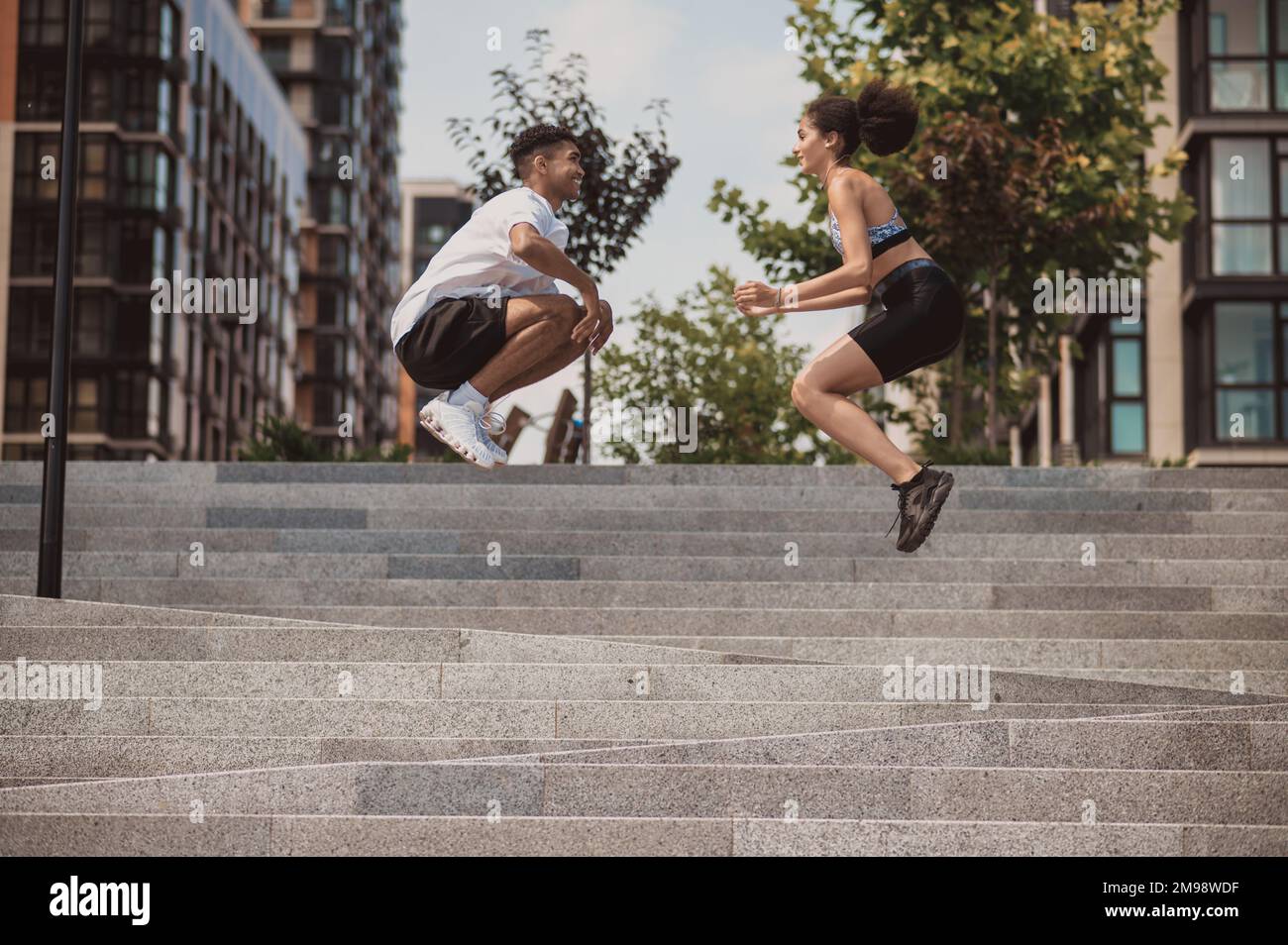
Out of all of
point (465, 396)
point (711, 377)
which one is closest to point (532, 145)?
point (465, 396)

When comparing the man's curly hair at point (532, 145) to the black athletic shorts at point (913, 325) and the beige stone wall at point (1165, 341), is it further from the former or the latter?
the beige stone wall at point (1165, 341)

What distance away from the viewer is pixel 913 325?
21.1ft

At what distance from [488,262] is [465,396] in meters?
0.44

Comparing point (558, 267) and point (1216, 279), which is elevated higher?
point (1216, 279)

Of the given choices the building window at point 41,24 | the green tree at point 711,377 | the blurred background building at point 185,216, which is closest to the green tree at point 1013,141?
the green tree at point 711,377

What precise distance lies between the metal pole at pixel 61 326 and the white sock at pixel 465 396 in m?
6.05

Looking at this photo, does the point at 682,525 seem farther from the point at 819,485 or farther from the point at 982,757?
the point at 982,757

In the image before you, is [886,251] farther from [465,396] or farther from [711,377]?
[711,377]

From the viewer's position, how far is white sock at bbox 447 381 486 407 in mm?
Result: 6164

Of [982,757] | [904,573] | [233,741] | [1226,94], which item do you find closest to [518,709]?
[233,741]

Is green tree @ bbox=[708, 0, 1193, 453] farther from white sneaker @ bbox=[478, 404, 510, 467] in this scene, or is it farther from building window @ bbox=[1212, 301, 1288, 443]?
white sneaker @ bbox=[478, 404, 510, 467]

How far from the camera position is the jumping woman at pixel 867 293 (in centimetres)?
643

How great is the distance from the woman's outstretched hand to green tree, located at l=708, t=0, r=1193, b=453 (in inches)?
591

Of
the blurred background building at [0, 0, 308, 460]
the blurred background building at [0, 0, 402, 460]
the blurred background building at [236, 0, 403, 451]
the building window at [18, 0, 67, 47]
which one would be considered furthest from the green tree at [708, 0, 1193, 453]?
the blurred background building at [236, 0, 403, 451]
